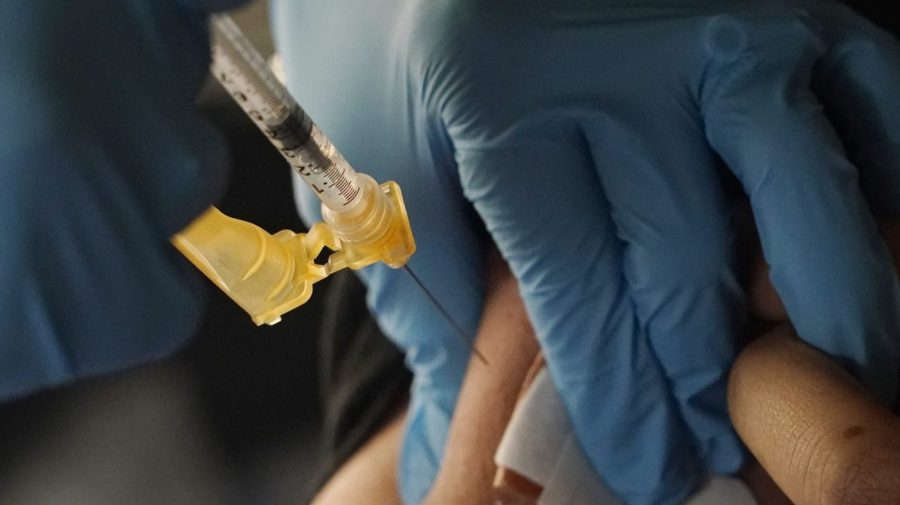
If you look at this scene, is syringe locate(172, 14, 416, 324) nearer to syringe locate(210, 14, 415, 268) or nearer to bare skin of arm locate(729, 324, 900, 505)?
syringe locate(210, 14, 415, 268)

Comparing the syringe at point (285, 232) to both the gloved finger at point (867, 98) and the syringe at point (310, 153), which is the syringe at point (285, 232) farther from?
the gloved finger at point (867, 98)

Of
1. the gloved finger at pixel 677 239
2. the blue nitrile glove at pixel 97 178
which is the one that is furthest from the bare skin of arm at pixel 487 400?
the blue nitrile glove at pixel 97 178

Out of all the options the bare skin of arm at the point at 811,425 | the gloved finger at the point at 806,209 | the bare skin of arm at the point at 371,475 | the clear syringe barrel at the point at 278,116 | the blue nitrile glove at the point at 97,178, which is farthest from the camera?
the bare skin of arm at the point at 371,475

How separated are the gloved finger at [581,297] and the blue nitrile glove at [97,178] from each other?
1.38 ft

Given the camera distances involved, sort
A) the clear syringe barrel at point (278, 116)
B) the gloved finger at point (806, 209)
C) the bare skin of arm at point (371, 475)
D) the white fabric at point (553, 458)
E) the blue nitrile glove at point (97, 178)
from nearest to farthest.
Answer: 1. the blue nitrile glove at point (97, 178)
2. the clear syringe barrel at point (278, 116)
3. the gloved finger at point (806, 209)
4. the white fabric at point (553, 458)
5. the bare skin of arm at point (371, 475)

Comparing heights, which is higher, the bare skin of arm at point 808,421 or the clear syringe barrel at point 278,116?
the clear syringe barrel at point 278,116

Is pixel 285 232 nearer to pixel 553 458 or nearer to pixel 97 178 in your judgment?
pixel 97 178

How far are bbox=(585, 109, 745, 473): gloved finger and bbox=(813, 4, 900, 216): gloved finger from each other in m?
0.15

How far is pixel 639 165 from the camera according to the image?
83 cm

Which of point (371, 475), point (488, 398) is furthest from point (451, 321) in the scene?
point (371, 475)

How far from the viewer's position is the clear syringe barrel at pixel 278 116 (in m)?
0.53

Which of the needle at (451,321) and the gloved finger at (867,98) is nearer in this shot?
the gloved finger at (867,98)

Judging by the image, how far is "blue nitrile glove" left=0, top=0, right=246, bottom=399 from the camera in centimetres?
41

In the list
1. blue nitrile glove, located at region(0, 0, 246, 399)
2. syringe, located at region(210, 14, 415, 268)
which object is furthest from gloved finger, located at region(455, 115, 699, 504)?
blue nitrile glove, located at region(0, 0, 246, 399)
